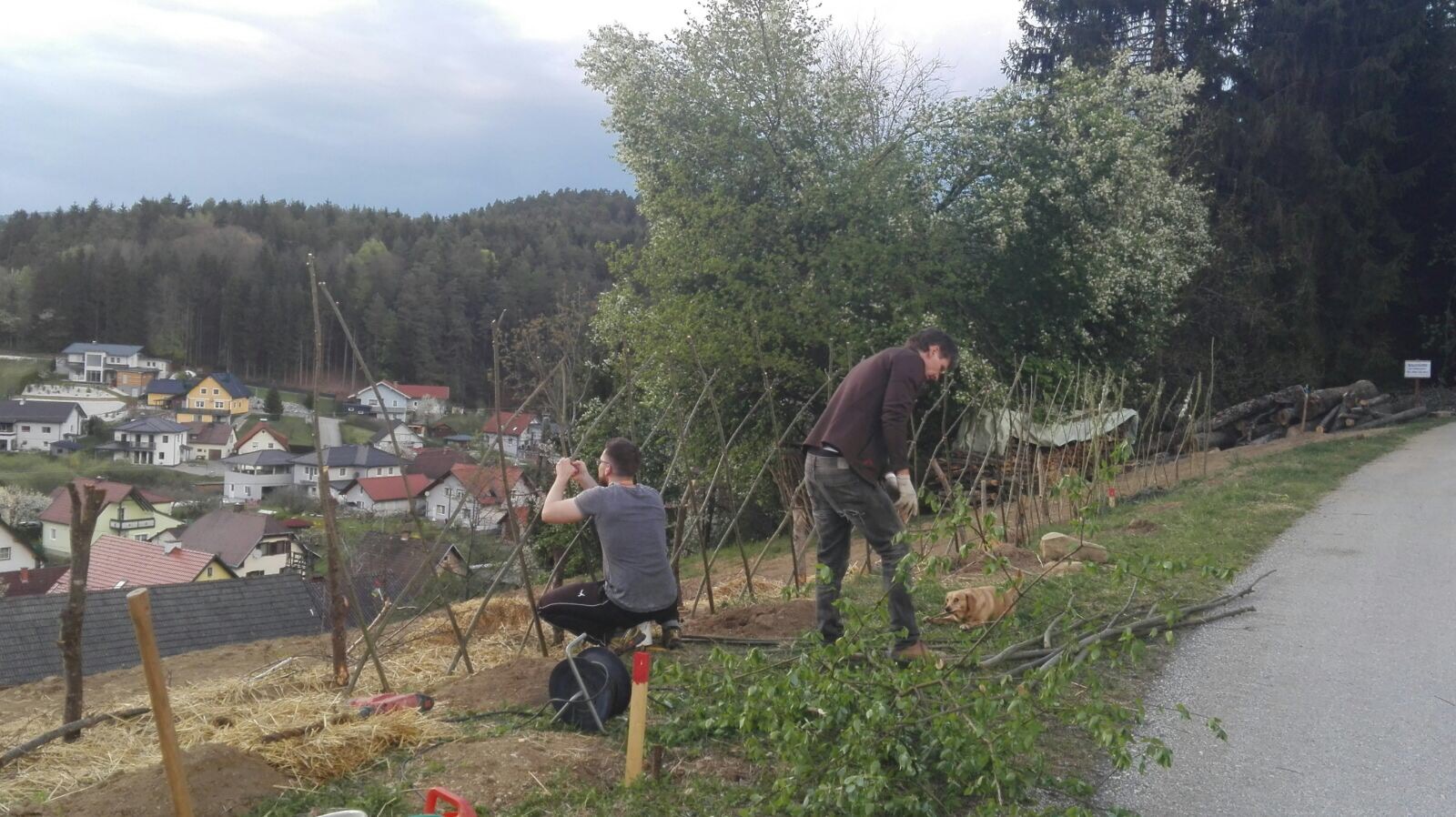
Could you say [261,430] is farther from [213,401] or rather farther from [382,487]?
[213,401]

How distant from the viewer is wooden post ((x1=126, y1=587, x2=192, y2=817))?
8.23 feet

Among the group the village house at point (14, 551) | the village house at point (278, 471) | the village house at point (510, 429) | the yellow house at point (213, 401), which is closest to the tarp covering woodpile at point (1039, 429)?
the village house at point (510, 429)

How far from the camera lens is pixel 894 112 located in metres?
19.1

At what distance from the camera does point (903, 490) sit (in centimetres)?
486

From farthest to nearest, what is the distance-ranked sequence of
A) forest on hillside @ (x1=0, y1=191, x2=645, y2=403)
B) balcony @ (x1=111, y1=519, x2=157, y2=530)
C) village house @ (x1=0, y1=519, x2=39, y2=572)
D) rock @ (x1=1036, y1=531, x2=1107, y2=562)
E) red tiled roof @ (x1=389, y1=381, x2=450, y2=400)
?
A: 1. forest on hillside @ (x1=0, y1=191, x2=645, y2=403)
2. red tiled roof @ (x1=389, y1=381, x2=450, y2=400)
3. village house @ (x1=0, y1=519, x2=39, y2=572)
4. balcony @ (x1=111, y1=519, x2=157, y2=530)
5. rock @ (x1=1036, y1=531, x2=1107, y2=562)

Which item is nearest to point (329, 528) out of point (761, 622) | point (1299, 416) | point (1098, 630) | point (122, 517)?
point (761, 622)

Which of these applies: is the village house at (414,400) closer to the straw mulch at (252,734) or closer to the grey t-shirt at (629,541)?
the straw mulch at (252,734)

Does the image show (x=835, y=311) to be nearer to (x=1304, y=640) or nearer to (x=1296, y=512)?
(x=1296, y=512)

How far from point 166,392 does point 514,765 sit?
17.9 m

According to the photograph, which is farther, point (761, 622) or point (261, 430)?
point (261, 430)

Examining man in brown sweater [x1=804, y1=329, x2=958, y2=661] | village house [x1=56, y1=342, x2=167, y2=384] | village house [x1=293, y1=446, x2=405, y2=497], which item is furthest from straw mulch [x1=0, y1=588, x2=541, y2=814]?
village house [x1=56, y1=342, x2=167, y2=384]

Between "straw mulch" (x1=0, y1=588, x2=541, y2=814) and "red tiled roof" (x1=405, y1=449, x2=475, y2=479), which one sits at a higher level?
"red tiled roof" (x1=405, y1=449, x2=475, y2=479)

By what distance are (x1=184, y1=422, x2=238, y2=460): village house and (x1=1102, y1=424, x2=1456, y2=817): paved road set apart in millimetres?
14065

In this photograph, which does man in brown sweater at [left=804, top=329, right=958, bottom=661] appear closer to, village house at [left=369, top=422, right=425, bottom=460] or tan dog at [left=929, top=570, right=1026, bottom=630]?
tan dog at [left=929, top=570, right=1026, bottom=630]
